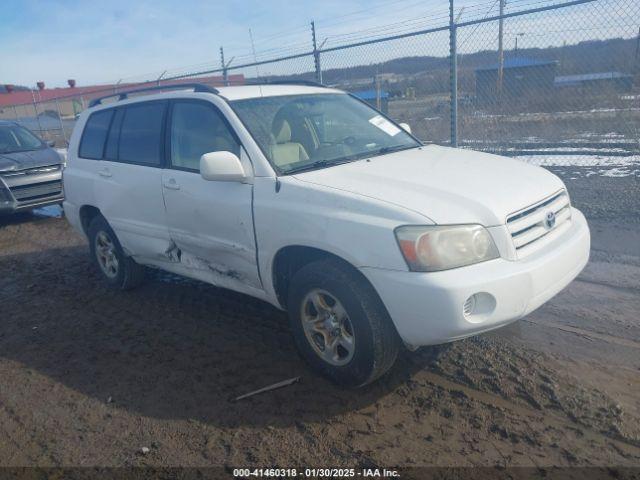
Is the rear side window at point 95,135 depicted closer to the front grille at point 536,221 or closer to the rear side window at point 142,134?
the rear side window at point 142,134

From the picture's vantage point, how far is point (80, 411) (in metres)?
3.35

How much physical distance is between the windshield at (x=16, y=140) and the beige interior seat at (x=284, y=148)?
7.68 m

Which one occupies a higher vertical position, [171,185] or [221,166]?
[221,166]

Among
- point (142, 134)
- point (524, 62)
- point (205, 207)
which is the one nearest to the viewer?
point (205, 207)

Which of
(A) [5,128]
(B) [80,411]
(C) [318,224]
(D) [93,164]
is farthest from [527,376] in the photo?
(A) [5,128]

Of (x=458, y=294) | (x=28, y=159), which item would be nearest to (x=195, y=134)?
(x=458, y=294)

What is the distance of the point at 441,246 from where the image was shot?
2.84 metres

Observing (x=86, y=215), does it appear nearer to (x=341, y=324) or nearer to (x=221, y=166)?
(x=221, y=166)

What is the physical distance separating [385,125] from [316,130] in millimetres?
719

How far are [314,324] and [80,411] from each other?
1557mm

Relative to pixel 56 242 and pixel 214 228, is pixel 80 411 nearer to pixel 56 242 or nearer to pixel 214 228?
pixel 214 228

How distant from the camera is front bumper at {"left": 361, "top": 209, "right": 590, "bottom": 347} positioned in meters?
2.76

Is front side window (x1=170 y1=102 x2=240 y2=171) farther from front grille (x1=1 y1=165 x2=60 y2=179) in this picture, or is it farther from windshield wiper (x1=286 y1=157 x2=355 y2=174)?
front grille (x1=1 y1=165 x2=60 y2=179)

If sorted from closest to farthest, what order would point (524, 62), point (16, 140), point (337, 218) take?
point (337, 218), point (16, 140), point (524, 62)
